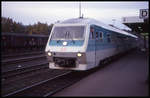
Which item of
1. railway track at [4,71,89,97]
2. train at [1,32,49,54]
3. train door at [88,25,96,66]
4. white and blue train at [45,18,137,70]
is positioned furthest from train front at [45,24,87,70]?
train at [1,32,49,54]

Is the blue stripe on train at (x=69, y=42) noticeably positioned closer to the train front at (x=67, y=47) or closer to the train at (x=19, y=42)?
the train front at (x=67, y=47)

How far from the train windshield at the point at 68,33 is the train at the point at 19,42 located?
18.7 m

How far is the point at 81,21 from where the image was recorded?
9.89m

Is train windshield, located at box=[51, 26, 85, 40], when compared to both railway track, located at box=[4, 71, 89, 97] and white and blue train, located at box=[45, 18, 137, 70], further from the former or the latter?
railway track, located at box=[4, 71, 89, 97]

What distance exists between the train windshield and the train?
18.7m

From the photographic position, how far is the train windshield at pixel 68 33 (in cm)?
939

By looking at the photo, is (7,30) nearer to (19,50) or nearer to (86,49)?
(19,50)

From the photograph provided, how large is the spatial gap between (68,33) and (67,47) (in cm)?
88

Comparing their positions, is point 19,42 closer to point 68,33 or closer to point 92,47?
point 68,33

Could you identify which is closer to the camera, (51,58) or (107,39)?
(51,58)

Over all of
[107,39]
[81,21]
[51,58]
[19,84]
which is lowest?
[19,84]

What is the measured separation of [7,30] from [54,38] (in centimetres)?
2150

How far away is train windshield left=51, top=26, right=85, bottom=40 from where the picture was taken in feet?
30.8

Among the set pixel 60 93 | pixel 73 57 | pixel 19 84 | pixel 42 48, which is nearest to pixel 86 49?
pixel 73 57
